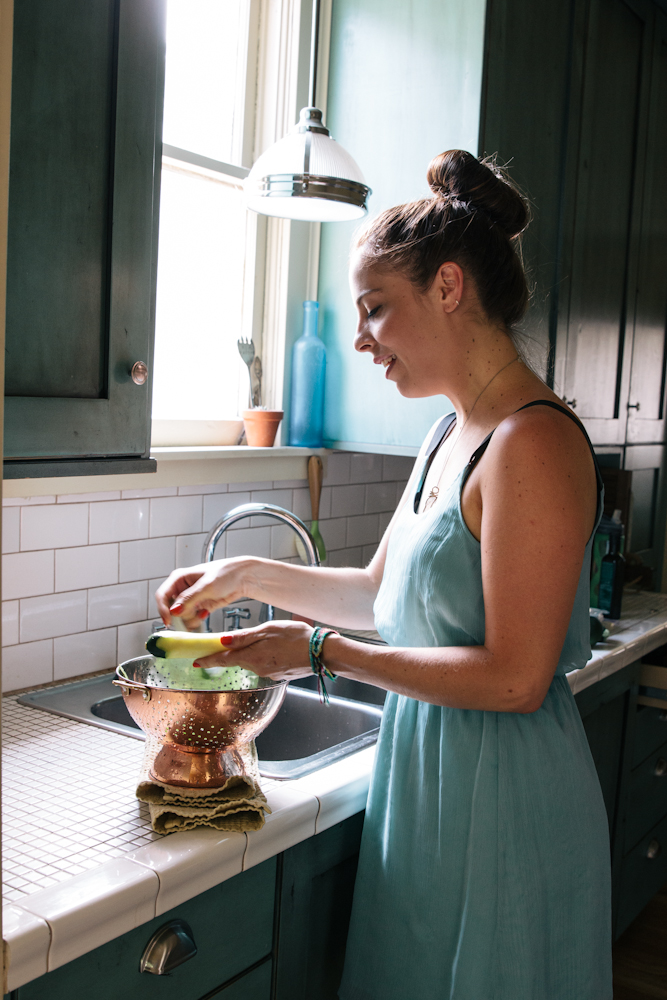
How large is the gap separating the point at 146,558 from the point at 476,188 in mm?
1020

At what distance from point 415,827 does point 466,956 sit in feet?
0.58

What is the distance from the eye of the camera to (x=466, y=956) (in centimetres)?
123

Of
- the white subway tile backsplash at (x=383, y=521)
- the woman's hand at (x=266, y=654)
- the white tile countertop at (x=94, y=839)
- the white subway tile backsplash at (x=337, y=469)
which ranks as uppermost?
the white subway tile backsplash at (x=337, y=469)

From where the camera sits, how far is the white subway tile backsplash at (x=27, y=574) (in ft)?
5.39

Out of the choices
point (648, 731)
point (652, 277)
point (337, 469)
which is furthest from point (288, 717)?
point (652, 277)

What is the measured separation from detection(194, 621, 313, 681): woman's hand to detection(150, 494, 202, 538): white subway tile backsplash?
0.72m

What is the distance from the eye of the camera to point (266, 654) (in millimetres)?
1253

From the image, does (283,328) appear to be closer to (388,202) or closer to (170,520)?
(388,202)

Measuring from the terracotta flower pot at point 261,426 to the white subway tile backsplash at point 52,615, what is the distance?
583mm

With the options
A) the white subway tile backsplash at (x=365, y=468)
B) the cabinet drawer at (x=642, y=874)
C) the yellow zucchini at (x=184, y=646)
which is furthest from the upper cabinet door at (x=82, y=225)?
the cabinet drawer at (x=642, y=874)

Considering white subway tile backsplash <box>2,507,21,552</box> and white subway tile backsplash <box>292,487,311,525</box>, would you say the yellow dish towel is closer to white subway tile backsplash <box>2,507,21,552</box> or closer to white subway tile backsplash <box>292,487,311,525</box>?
white subway tile backsplash <box>2,507,21,552</box>

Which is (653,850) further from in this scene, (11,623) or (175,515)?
(11,623)

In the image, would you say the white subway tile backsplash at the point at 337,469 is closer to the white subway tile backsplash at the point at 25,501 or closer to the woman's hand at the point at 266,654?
the white subway tile backsplash at the point at 25,501

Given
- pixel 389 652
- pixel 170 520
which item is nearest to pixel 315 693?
pixel 170 520
